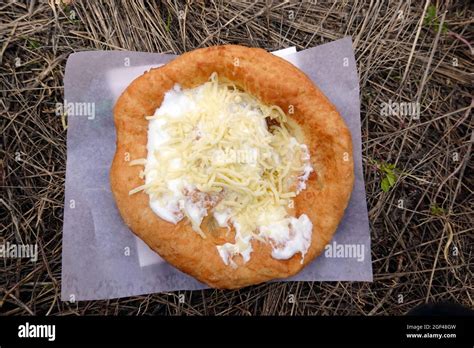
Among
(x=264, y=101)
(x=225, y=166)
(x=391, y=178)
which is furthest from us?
(x=391, y=178)

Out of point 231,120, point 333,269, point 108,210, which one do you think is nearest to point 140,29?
point 231,120

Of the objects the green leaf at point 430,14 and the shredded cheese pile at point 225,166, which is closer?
the shredded cheese pile at point 225,166

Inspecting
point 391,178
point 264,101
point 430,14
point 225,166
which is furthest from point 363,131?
point 225,166

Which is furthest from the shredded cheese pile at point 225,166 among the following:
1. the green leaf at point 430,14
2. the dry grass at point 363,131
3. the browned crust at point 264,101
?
the green leaf at point 430,14

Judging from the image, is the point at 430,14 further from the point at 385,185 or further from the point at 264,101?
the point at 264,101

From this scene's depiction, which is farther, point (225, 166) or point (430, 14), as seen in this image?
point (430, 14)

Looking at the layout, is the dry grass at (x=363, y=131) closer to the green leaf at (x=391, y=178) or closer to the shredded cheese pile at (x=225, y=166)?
the green leaf at (x=391, y=178)

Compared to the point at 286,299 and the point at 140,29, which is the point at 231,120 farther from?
the point at 286,299
